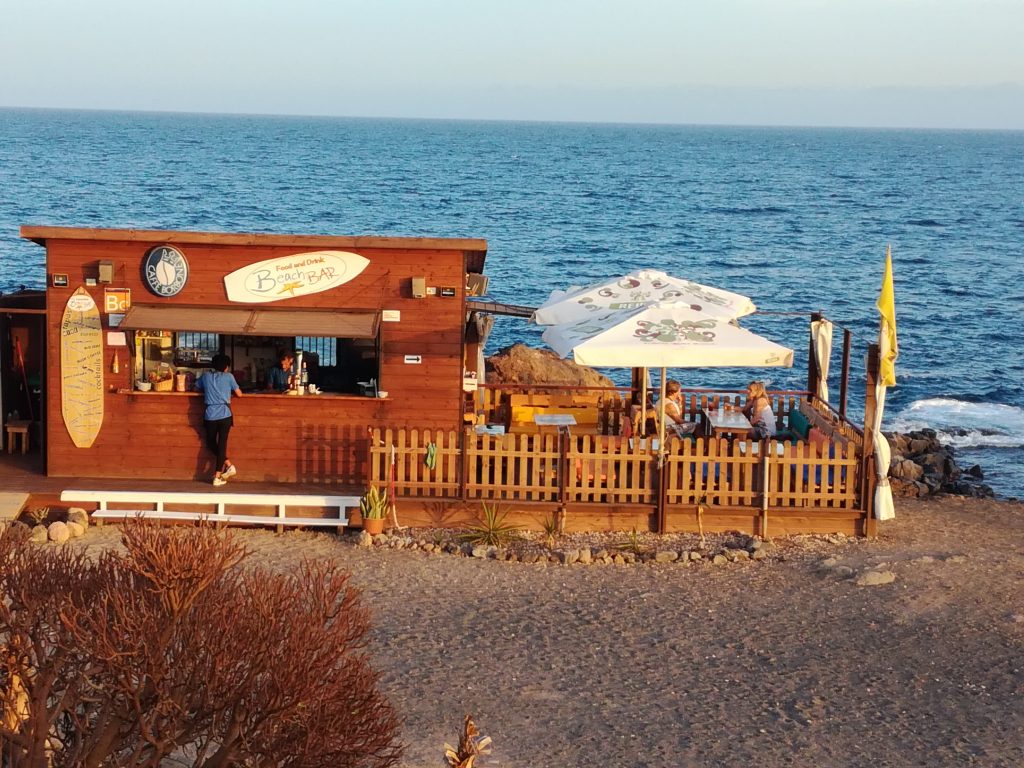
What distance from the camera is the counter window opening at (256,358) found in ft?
55.5

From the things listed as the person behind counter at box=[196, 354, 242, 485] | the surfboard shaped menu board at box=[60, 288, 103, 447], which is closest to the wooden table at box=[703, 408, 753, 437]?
the person behind counter at box=[196, 354, 242, 485]

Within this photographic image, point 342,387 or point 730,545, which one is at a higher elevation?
point 342,387

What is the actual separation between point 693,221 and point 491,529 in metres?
75.1

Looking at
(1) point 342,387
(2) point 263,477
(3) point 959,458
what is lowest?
(3) point 959,458

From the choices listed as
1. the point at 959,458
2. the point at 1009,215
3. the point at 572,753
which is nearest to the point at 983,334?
the point at 959,458

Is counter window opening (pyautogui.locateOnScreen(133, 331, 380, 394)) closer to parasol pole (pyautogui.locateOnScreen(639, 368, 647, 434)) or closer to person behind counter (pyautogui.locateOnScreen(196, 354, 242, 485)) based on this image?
person behind counter (pyautogui.locateOnScreen(196, 354, 242, 485))

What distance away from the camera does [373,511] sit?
50.5 ft

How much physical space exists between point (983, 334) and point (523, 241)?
32.9m

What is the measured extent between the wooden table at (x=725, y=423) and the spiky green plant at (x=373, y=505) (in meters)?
4.56

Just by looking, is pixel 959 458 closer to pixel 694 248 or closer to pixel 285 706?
pixel 285 706

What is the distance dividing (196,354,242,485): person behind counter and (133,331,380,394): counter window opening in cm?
81

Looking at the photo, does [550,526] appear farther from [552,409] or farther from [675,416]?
[552,409]

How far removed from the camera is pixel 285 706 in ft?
22.6

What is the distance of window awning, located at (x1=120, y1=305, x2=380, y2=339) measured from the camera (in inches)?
624
